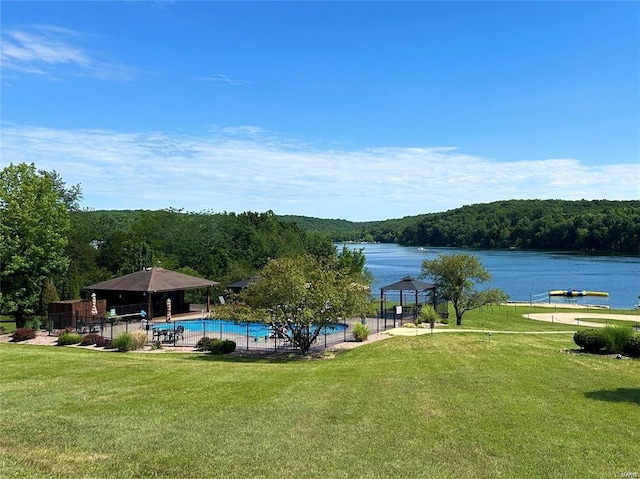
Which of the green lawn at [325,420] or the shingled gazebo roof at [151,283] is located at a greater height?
the shingled gazebo roof at [151,283]

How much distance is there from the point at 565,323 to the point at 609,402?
24.8 metres

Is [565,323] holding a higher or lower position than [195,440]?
lower

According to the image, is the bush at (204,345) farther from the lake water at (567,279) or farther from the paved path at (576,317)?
the lake water at (567,279)

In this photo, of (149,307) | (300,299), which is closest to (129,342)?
(300,299)

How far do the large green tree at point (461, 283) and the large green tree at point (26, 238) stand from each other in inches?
952

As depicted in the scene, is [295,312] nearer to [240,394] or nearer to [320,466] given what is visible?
[240,394]

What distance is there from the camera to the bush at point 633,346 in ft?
48.7

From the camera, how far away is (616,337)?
15445mm

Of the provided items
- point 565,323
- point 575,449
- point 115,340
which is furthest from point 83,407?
point 565,323

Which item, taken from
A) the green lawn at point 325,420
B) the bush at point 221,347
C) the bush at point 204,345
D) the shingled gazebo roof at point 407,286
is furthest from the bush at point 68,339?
the shingled gazebo roof at point 407,286

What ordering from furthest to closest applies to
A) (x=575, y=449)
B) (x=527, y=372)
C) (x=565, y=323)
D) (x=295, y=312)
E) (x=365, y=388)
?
(x=565, y=323), (x=295, y=312), (x=527, y=372), (x=365, y=388), (x=575, y=449)

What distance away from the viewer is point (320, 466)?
664 cm

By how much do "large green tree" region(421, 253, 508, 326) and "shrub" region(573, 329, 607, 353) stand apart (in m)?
17.5

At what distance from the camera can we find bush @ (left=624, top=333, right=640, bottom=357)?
48.7 ft
